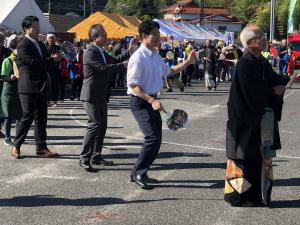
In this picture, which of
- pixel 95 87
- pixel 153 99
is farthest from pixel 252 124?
pixel 95 87

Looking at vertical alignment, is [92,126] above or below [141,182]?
above

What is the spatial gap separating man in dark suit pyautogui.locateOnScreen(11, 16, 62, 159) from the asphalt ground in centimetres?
61

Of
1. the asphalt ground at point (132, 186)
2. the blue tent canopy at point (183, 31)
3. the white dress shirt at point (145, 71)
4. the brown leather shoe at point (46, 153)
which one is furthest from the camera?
the blue tent canopy at point (183, 31)

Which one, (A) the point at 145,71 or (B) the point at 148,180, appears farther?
(B) the point at 148,180

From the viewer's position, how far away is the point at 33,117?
830 centimetres

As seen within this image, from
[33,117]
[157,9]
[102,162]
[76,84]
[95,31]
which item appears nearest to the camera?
[95,31]

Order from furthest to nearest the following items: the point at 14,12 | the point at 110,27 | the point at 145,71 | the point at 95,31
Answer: the point at 110,27 < the point at 14,12 < the point at 95,31 < the point at 145,71

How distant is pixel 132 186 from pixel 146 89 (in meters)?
1.17

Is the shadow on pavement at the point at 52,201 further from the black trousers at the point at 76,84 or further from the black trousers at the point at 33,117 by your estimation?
the black trousers at the point at 76,84

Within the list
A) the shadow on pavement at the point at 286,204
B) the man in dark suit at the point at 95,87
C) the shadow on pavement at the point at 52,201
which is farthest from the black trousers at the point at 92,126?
the shadow on pavement at the point at 286,204

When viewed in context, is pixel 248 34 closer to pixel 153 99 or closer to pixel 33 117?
pixel 153 99

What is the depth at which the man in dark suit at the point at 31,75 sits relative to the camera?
26.4ft

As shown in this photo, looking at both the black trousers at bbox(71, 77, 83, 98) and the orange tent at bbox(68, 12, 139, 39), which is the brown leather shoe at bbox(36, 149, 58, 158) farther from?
the orange tent at bbox(68, 12, 139, 39)

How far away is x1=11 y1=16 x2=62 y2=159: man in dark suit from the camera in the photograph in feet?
26.4
